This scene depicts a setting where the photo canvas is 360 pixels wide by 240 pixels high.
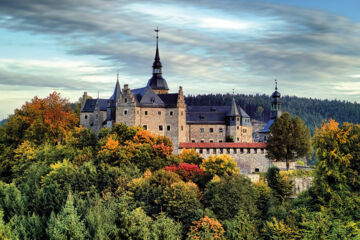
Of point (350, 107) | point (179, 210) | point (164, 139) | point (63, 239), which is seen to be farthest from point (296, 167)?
point (350, 107)

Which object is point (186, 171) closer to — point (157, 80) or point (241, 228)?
point (241, 228)

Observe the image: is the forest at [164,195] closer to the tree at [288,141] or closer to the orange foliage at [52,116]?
the orange foliage at [52,116]

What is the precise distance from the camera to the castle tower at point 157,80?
6488 cm

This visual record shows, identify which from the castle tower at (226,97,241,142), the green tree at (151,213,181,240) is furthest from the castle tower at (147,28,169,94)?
the green tree at (151,213,181,240)

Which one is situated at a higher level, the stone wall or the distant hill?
the distant hill

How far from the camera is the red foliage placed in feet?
153

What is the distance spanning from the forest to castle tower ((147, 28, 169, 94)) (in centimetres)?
1123

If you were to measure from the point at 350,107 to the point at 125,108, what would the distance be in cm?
16166

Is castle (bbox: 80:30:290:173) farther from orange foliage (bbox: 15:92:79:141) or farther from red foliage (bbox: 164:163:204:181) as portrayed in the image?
red foliage (bbox: 164:163:204:181)

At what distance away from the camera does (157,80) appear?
6544 centimetres

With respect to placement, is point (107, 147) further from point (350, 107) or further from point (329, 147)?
point (350, 107)

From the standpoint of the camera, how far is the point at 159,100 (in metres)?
58.5

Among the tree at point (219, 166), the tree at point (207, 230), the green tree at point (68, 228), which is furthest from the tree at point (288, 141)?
the green tree at point (68, 228)

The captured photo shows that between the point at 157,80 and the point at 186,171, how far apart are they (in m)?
22.4
